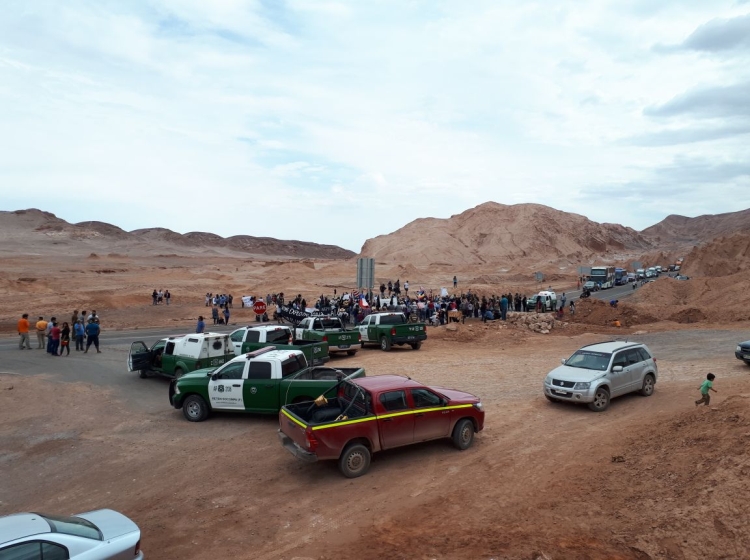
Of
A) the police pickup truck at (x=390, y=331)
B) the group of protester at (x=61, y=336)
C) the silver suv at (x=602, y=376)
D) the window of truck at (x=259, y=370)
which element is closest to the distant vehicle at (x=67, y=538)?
the window of truck at (x=259, y=370)

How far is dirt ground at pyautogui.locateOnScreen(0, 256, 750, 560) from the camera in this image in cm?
726

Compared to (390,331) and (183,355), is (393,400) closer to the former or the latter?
(183,355)

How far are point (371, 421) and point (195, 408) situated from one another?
5.65m

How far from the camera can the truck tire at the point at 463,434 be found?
1076 centimetres

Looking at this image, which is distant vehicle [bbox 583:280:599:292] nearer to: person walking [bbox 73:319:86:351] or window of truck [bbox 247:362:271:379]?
person walking [bbox 73:319:86:351]

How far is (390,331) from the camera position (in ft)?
75.9

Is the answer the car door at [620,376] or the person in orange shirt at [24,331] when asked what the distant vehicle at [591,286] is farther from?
the person in orange shirt at [24,331]

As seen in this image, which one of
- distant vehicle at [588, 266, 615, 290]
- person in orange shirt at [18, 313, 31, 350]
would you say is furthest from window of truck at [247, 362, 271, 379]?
distant vehicle at [588, 266, 615, 290]

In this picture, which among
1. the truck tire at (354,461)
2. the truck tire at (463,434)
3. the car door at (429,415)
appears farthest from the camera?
the truck tire at (463,434)

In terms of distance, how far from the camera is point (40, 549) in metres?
5.50

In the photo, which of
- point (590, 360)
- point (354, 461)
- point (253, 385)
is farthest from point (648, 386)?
point (253, 385)

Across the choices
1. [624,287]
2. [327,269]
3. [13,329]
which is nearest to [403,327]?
[13,329]

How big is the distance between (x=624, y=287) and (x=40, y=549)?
6511cm

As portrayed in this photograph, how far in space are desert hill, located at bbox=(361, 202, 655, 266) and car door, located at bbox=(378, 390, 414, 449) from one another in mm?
89463
